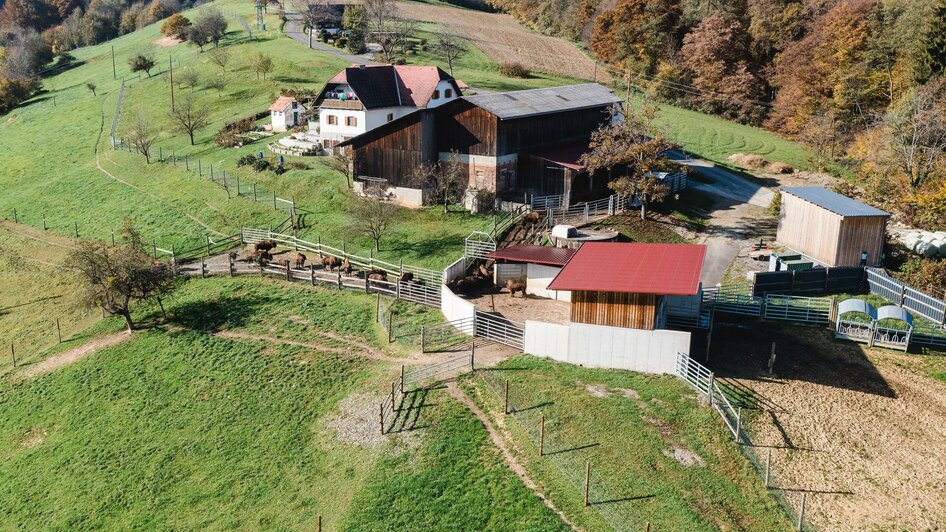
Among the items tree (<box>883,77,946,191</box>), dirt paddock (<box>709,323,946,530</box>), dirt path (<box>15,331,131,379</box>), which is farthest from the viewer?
tree (<box>883,77,946,191</box>)

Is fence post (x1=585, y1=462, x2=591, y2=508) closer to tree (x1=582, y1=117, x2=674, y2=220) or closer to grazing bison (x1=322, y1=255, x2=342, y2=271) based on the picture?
grazing bison (x1=322, y1=255, x2=342, y2=271)

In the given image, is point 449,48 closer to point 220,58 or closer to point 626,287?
point 220,58

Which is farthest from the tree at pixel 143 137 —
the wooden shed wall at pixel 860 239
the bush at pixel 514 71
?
the wooden shed wall at pixel 860 239

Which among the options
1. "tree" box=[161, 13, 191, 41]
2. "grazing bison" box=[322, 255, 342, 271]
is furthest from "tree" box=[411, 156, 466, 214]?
"tree" box=[161, 13, 191, 41]

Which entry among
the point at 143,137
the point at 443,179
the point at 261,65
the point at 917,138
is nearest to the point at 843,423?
the point at 443,179

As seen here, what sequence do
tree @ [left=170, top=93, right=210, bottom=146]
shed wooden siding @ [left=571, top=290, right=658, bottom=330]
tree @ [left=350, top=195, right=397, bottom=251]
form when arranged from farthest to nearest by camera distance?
tree @ [left=170, top=93, right=210, bottom=146]
tree @ [left=350, top=195, right=397, bottom=251]
shed wooden siding @ [left=571, top=290, right=658, bottom=330]

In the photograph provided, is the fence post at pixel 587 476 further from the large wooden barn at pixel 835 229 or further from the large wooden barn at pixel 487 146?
the large wooden barn at pixel 487 146

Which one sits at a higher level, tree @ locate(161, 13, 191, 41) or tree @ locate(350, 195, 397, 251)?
tree @ locate(161, 13, 191, 41)
